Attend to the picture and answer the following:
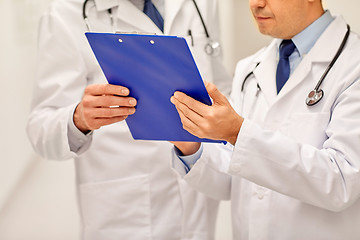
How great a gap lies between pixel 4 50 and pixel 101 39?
268 cm

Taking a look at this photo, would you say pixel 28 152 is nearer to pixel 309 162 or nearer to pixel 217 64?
pixel 217 64

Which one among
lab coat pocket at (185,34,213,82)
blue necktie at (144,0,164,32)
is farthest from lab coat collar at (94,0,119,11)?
lab coat pocket at (185,34,213,82)

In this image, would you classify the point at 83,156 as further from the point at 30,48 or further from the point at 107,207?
the point at 30,48

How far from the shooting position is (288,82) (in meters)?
1.53

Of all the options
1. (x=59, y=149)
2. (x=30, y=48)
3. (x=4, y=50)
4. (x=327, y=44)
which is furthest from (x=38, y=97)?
(x=30, y=48)

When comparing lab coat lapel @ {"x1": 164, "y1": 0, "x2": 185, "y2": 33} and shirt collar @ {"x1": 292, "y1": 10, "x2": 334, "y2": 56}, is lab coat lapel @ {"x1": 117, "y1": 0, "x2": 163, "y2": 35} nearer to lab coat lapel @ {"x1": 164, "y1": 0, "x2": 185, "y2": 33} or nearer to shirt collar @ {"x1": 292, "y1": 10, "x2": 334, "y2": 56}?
lab coat lapel @ {"x1": 164, "y1": 0, "x2": 185, "y2": 33}

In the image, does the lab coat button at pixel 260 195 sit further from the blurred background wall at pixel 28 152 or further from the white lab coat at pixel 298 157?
the blurred background wall at pixel 28 152

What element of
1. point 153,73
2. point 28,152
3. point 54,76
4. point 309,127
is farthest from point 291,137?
point 28,152

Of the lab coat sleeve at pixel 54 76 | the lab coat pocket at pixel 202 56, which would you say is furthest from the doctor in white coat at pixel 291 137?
the lab coat sleeve at pixel 54 76

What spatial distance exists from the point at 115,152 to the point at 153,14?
51 centimetres

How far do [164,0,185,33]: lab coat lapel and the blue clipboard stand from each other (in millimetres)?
509

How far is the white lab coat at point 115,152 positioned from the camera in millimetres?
1782

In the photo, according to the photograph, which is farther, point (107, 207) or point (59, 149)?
point (107, 207)

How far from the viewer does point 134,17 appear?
1.83 meters
